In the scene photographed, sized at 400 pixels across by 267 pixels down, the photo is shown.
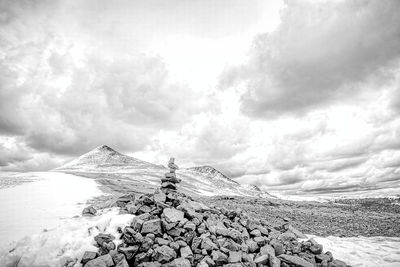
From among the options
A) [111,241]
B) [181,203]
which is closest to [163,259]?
[111,241]

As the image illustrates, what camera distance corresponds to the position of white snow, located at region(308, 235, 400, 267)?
539 inches

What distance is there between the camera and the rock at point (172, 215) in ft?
41.5

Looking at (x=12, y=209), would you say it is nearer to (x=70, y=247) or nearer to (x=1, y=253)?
(x=1, y=253)

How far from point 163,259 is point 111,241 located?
274 cm

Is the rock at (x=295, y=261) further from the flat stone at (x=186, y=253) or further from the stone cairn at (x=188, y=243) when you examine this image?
the flat stone at (x=186, y=253)

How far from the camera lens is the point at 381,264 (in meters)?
13.3

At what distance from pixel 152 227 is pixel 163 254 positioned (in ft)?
5.58

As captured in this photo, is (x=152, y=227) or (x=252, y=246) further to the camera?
(x=252, y=246)

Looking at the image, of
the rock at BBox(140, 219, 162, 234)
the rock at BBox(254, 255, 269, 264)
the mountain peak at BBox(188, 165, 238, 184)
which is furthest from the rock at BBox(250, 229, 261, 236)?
the mountain peak at BBox(188, 165, 238, 184)

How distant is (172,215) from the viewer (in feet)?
42.5

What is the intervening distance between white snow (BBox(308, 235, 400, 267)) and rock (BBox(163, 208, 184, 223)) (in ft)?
30.1

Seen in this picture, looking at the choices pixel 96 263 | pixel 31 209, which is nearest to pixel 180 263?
pixel 96 263

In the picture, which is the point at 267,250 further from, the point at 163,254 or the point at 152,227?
the point at 152,227

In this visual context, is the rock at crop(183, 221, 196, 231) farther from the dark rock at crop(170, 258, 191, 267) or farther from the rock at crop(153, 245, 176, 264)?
the dark rock at crop(170, 258, 191, 267)
